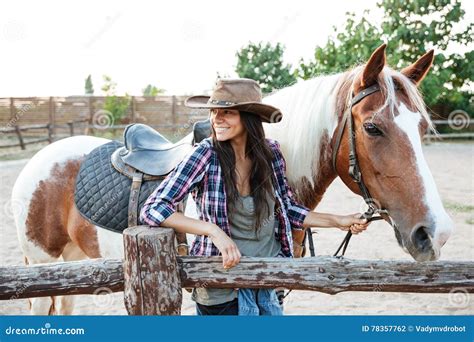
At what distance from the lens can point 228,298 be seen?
200 centimetres

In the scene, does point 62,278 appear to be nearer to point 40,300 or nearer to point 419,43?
point 40,300

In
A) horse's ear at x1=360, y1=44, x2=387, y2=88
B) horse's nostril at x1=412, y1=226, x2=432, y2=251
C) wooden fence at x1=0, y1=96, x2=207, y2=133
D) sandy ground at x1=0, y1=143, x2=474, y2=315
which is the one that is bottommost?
sandy ground at x1=0, y1=143, x2=474, y2=315

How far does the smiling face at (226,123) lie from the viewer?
194cm

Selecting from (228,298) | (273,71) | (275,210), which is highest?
(273,71)

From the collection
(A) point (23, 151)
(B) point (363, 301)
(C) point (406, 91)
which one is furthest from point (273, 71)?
(C) point (406, 91)

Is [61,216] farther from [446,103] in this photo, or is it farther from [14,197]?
[446,103]

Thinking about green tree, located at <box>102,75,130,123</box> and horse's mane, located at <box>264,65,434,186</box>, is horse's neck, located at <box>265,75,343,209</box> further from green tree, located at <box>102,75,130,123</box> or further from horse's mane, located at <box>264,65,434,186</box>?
green tree, located at <box>102,75,130,123</box>

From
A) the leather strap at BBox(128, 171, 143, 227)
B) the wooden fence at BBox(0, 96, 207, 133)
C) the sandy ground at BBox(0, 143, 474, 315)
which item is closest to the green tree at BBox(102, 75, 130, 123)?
the wooden fence at BBox(0, 96, 207, 133)

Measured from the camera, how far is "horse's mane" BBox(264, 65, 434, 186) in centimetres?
230

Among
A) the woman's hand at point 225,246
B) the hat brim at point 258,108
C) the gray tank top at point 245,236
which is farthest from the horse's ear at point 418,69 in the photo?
the woman's hand at point 225,246

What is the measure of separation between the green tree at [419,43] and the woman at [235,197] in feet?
59.5

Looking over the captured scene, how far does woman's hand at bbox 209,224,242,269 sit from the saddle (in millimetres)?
762

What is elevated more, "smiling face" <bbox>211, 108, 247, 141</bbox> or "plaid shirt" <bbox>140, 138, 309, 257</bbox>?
"smiling face" <bbox>211, 108, 247, 141</bbox>

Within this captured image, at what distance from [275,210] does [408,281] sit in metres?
0.62
